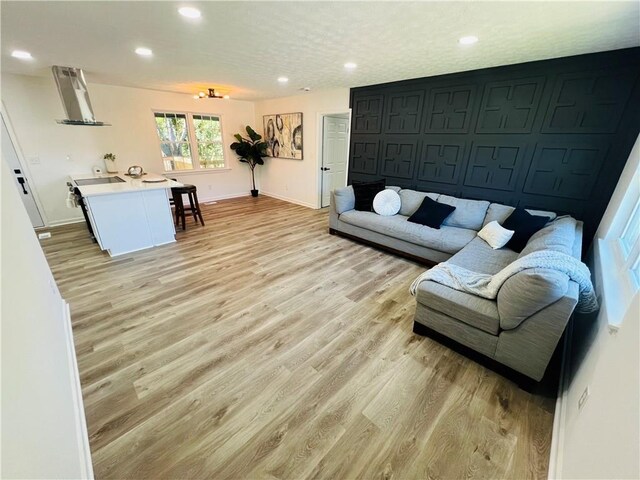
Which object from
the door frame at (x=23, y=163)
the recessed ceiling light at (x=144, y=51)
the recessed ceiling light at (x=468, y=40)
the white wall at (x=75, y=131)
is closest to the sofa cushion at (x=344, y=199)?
the recessed ceiling light at (x=468, y=40)

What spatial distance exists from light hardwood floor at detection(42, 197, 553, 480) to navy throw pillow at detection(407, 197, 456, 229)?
0.93 metres

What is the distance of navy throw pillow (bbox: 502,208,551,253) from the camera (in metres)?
2.70

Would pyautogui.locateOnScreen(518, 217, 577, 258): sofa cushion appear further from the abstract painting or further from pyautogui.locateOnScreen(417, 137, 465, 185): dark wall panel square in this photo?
the abstract painting

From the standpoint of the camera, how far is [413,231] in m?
3.31

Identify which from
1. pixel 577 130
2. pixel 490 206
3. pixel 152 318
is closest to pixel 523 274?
pixel 490 206

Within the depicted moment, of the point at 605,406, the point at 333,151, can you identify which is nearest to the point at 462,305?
the point at 605,406

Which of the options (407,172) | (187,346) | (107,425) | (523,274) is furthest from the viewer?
(407,172)

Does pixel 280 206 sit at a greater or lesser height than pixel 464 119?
lesser

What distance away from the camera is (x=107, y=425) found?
1.44 m

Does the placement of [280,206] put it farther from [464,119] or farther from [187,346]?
[187,346]

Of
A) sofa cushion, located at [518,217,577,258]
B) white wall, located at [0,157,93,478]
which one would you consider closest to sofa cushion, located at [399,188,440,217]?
sofa cushion, located at [518,217,577,258]

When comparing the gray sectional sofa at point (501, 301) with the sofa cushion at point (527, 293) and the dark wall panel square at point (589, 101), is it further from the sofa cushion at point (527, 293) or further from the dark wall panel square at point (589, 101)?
the dark wall panel square at point (589, 101)

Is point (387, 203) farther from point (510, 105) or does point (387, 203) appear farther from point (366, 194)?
point (510, 105)

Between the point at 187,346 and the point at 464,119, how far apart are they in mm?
4160
